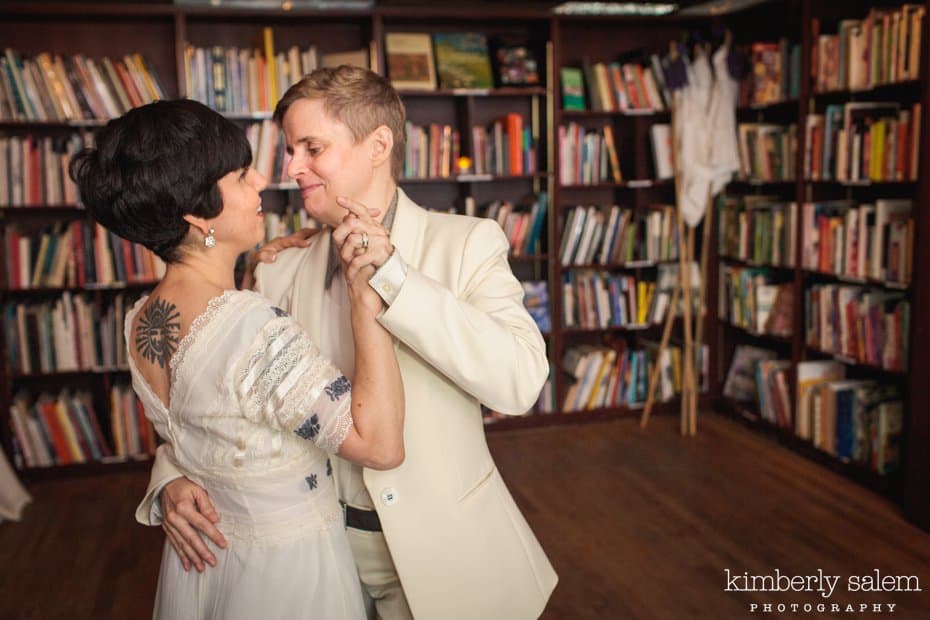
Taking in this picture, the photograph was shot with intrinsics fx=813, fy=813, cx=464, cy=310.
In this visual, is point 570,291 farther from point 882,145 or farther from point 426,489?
point 426,489

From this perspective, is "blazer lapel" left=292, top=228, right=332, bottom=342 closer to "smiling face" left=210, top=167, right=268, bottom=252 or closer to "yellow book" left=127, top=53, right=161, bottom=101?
"smiling face" left=210, top=167, right=268, bottom=252

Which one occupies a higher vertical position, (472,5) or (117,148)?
(472,5)

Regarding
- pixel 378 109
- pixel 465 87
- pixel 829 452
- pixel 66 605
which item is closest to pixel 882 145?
pixel 829 452

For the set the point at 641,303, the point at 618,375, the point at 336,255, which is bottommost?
the point at 618,375

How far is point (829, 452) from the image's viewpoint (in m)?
4.06

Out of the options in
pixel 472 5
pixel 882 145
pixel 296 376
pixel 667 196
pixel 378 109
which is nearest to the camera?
pixel 296 376

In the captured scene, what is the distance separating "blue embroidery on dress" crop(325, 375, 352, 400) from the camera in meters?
1.23

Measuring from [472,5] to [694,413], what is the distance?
2.63 m

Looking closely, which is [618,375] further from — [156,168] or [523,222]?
[156,168]

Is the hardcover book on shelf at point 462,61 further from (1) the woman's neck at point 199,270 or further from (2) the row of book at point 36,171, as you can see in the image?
(1) the woman's neck at point 199,270

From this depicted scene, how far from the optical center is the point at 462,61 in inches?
185

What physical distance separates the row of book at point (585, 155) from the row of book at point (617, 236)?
0.61ft

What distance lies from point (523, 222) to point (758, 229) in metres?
1.33

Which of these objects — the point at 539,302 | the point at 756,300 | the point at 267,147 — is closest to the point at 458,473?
the point at 267,147
